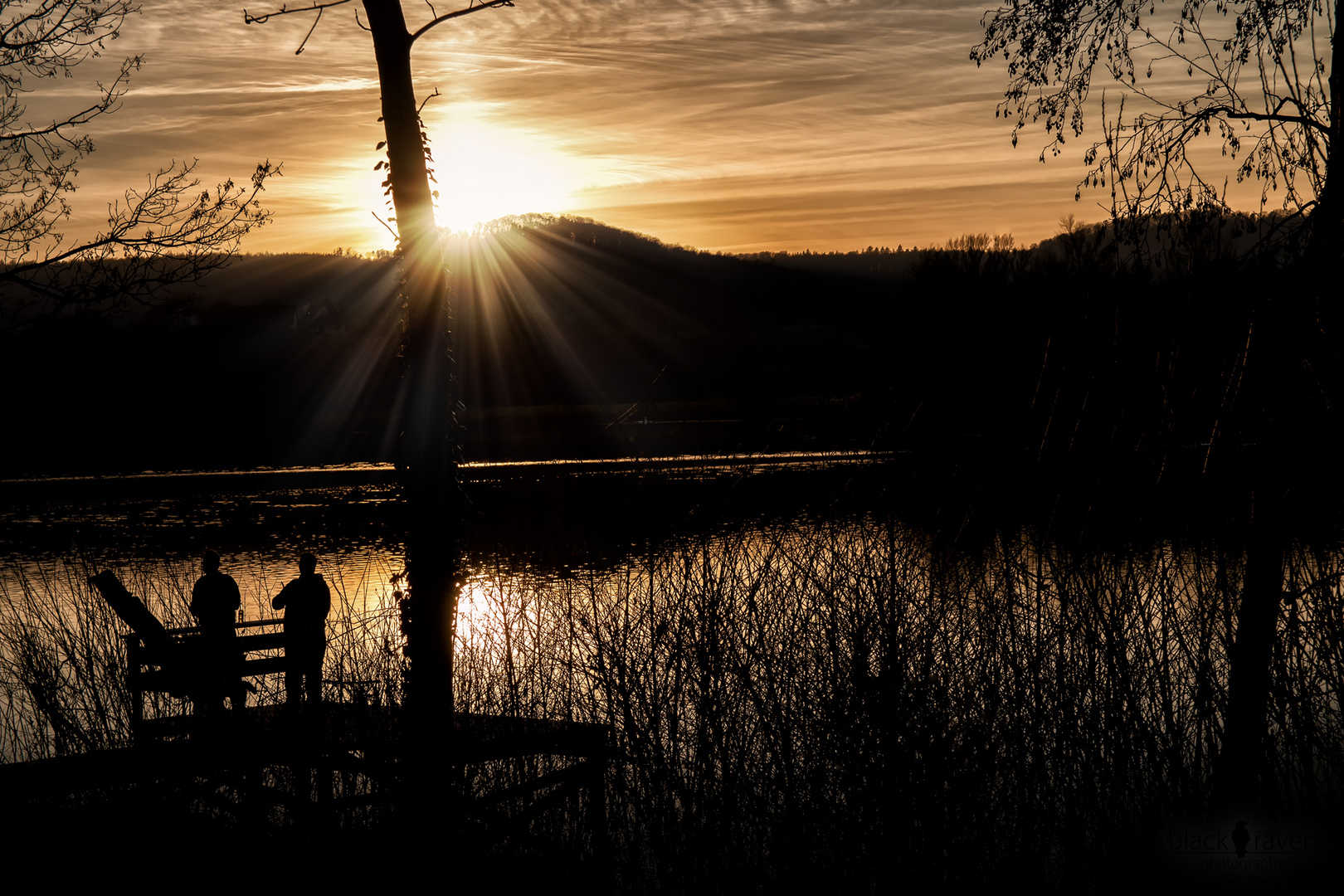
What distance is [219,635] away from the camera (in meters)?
6.46

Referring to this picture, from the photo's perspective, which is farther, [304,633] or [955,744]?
[304,633]

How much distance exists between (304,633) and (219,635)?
0.67m

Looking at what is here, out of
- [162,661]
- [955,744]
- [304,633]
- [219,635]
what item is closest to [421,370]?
[304,633]

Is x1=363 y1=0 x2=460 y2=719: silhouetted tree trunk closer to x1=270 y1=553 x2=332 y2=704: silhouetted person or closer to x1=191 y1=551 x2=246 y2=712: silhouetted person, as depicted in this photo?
x1=270 y1=553 x2=332 y2=704: silhouetted person

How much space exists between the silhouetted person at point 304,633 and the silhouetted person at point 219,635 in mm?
310

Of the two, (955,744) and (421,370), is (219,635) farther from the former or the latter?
(955,744)

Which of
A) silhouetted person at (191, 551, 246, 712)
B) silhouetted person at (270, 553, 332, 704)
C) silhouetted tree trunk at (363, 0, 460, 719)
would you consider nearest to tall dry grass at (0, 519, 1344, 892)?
silhouetted person at (270, 553, 332, 704)

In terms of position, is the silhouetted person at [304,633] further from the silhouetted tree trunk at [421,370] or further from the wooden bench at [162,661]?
the silhouetted tree trunk at [421,370]

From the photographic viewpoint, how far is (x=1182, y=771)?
5223 mm

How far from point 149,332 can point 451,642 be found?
8408 centimetres

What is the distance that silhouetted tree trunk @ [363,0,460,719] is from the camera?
237 inches

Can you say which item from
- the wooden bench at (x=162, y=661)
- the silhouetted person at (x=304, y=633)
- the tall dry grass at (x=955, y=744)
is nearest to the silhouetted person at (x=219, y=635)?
the wooden bench at (x=162, y=661)

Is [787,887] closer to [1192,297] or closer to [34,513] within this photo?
[1192,297]

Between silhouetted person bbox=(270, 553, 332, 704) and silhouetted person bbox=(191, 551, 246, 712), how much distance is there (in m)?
0.31
